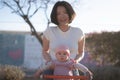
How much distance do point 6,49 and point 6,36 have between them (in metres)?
1.38

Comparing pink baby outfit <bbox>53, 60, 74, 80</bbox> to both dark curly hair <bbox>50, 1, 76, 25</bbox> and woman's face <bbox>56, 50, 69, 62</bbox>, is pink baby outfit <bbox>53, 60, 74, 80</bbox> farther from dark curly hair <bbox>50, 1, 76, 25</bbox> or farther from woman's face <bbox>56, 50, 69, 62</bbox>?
dark curly hair <bbox>50, 1, 76, 25</bbox>

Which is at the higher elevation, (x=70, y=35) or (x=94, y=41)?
(x=70, y=35)

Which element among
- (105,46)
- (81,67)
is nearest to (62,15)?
(81,67)

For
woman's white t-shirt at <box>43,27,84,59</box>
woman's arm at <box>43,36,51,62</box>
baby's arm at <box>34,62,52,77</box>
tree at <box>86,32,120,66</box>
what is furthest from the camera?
tree at <box>86,32,120,66</box>

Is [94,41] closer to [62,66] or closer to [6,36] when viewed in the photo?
[6,36]

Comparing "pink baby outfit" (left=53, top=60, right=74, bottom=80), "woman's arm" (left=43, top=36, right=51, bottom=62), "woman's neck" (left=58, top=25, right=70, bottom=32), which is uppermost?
"woman's neck" (left=58, top=25, right=70, bottom=32)

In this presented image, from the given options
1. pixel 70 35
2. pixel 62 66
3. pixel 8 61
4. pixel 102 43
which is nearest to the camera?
pixel 62 66

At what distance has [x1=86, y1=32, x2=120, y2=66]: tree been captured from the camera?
69.6 feet

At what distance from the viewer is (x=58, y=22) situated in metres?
4.80

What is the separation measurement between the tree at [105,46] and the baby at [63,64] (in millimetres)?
16802

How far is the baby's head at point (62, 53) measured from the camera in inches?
171

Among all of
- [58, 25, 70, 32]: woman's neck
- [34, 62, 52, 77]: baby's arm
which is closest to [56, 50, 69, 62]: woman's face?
[34, 62, 52, 77]: baby's arm

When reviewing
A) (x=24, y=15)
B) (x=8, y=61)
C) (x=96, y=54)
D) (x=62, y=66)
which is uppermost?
(x=62, y=66)

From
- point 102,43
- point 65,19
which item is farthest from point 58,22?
point 102,43
